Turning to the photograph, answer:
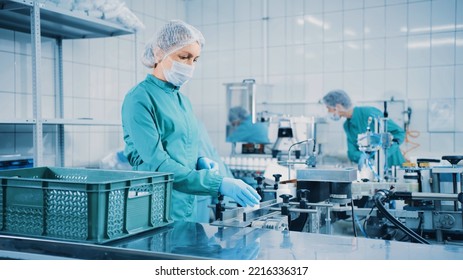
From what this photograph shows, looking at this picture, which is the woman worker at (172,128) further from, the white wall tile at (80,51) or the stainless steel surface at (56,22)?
the white wall tile at (80,51)

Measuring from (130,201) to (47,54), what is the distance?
98.7 inches

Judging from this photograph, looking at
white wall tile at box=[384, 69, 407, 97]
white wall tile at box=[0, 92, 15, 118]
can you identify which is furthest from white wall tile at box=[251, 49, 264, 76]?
white wall tile at box=[0, 92, 15, 118]

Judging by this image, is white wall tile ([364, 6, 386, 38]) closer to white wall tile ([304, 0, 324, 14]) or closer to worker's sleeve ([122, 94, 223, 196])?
white wall tile ([304, 0, 324, 14])

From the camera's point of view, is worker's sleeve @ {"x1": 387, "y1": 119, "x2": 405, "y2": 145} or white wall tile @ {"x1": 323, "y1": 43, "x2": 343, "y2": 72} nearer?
worker's sleeve @ {"x1": 387, "y1": 119, "x2": 405, "y2": 145}

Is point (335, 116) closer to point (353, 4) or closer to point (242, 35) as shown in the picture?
point (353, 4)

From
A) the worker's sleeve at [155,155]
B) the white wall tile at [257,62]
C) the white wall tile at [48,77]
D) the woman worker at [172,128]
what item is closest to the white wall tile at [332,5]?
the white wall tile at [257,62]

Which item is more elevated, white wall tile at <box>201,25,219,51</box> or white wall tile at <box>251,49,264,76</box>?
white wall tile at <box>201,25,219,51</box>

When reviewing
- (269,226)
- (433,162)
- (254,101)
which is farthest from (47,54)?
(433,162)

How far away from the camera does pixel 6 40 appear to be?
10.3ft

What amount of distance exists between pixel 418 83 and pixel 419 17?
24.5 inches

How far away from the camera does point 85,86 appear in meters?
3.82

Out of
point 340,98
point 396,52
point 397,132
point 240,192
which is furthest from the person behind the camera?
point 396,52

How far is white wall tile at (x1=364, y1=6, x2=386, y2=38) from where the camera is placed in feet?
14.6

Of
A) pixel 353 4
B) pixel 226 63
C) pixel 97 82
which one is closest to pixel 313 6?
pixel 353 4
